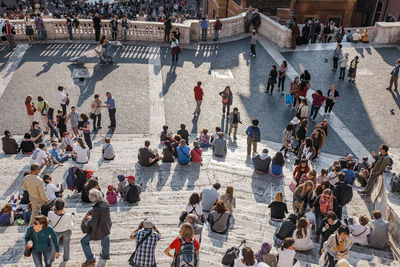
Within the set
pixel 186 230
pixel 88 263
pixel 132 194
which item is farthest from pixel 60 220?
pixel 132 194

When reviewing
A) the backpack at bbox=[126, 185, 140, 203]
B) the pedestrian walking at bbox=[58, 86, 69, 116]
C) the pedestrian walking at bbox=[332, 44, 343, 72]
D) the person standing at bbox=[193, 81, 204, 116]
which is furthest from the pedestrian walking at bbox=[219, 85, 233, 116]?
the backpack at bbox=[126, 185, 140, 203]

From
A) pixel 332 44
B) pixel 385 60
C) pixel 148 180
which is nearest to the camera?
pixel 148 180

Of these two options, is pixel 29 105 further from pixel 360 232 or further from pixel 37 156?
pixel 360 232

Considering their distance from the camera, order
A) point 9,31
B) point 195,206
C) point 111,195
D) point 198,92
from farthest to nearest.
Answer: point 9,31
point 198,92
point 111,195
point 195,206

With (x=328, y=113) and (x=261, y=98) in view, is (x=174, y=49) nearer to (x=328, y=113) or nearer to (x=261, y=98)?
(x=261, y=98)

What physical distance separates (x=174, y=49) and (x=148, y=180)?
31.4 ft

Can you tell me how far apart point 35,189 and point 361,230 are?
6.53 m

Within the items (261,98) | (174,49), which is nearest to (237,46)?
(174,49)

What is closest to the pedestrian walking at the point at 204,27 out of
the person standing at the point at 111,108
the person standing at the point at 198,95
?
the person standing at the point at 198,95

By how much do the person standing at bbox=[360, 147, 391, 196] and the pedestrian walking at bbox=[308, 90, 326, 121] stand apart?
14.5ft

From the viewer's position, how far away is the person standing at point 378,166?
36.3 feet

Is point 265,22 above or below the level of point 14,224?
above

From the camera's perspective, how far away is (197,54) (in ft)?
70.3

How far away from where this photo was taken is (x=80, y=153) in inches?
479
